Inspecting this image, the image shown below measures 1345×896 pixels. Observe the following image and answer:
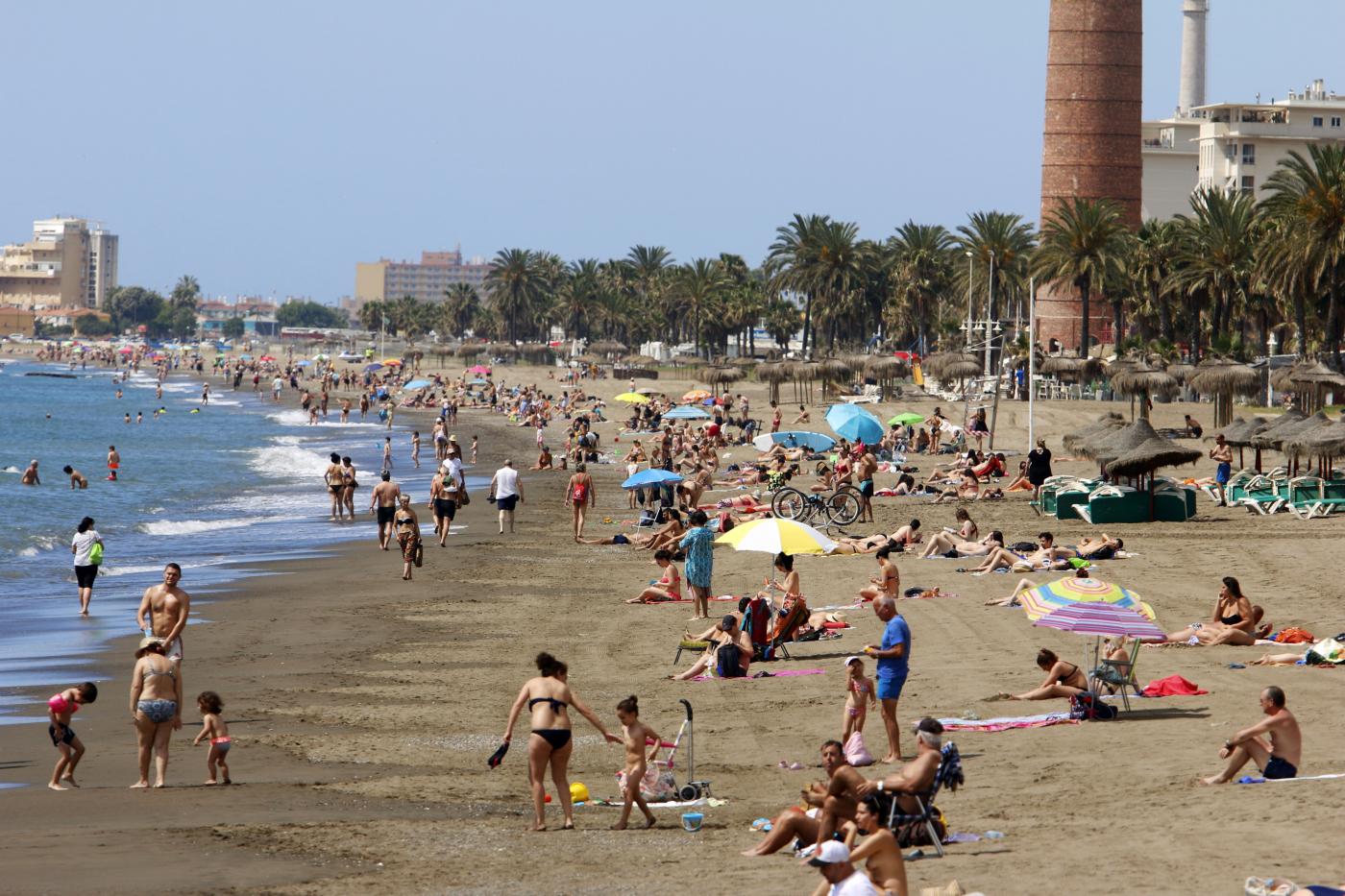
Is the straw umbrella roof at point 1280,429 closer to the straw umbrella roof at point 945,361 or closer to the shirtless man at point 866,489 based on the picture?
the shirtless man at point 866,489

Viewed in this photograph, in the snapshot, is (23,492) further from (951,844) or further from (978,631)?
(951,844)

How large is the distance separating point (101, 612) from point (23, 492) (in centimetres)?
2155

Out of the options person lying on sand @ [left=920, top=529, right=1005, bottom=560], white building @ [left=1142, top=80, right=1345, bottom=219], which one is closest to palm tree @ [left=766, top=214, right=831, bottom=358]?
white building @ [left=1142, top=80, right=1345, bottom=219]

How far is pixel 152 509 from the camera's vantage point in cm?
3584

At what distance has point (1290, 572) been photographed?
64.3 ft

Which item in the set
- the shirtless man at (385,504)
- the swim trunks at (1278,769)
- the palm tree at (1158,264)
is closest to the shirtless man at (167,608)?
the swim trunks at (1278,769)

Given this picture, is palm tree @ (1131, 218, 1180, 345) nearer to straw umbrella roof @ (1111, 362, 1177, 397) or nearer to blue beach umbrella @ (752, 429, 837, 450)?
straw umbrella roof @ (1111, 362, 1177, 397)

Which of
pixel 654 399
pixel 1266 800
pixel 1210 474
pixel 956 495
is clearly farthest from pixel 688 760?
pixel 654 399

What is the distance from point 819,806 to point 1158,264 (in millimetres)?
52954

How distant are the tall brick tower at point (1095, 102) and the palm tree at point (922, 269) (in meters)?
11.4

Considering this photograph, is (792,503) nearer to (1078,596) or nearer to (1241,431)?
(1241,431)

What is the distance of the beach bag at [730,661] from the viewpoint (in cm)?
1480

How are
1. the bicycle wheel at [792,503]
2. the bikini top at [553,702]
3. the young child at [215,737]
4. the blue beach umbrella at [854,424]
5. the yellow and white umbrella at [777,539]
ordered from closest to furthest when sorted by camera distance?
the bikini top at [553,702] < the young child at [215,737] < the yellow and white umbrella at [777,539] < the bicycle wheel at [792,503] < the blue beach umbrella at [854,424]

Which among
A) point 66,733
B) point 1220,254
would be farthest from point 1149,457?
point 1220,254
